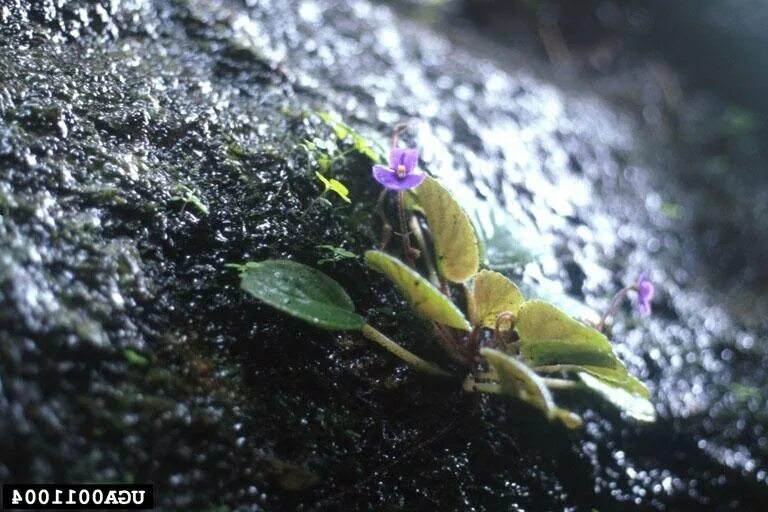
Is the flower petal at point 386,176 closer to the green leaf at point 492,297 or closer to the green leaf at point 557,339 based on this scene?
the green leaf at point 492,297

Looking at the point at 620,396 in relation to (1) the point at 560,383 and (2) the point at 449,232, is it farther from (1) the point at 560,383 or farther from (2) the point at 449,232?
(2) the point at 449,232

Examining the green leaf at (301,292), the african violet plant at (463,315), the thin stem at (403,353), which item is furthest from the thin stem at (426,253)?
the green leaf at (301,292)

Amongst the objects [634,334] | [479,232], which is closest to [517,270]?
[479,232]

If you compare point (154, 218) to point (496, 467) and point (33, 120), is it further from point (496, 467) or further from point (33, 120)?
point (496, 467)

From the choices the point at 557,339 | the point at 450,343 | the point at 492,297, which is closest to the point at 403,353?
the point at 450,343

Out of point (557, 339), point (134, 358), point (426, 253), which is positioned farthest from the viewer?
point (426, 253)
